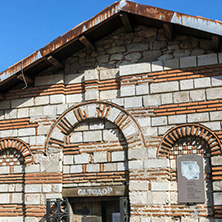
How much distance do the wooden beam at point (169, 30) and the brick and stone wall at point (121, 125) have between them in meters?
0.18

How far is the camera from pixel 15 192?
9234 mm

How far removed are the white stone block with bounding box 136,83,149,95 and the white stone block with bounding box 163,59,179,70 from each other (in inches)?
24.0

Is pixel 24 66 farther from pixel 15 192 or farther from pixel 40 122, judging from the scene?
pixel 15 192

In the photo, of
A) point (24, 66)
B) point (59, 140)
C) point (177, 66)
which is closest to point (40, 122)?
point (59, 140)

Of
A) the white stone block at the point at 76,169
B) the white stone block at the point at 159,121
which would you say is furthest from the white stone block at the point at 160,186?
the white stone block at the point at 76,169

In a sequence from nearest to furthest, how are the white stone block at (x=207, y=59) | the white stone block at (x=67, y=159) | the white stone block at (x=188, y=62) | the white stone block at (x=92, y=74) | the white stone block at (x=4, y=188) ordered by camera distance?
the white stone block at (x=207, y=59)
the white stone block at (x=188, y=62)
the white stone block at (x=67, y=159)
the white stone block at (x=92, y=74)
the white stone block at (x=4, y=188)

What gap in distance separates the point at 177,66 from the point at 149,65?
2.14 feet

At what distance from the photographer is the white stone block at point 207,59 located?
828 centimetres

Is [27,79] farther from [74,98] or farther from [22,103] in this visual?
[74,98]

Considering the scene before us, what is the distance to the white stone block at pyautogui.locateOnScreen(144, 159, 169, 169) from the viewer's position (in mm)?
8159

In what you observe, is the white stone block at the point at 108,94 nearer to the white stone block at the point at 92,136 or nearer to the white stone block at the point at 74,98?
the white stone block at the point at 74,98

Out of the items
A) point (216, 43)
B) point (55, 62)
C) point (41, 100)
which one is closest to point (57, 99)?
point (41, 100)

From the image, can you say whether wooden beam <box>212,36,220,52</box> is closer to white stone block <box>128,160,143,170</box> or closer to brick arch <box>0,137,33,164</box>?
white stone block <box>128,160,143,170</box>

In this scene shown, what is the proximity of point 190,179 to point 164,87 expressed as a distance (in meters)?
2.11
